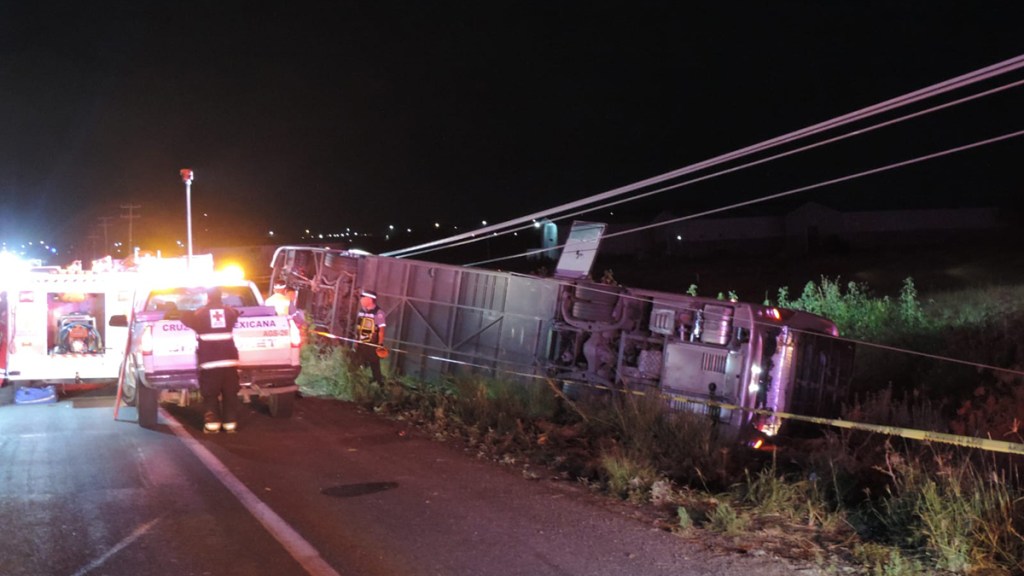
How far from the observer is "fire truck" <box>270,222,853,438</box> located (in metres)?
10.4

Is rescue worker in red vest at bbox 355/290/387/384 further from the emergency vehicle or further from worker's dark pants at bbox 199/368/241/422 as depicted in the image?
worker's dark pants at bbox 199/368/241/422

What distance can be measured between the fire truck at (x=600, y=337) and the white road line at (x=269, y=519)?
4.75m

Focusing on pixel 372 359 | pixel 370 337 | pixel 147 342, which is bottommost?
pixel 372 359

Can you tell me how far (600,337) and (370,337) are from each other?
4012 millimetres

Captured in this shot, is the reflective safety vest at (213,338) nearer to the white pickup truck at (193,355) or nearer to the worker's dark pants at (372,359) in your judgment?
the white pickup truck at (193,355)

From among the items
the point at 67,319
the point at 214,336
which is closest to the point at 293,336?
the point at 214,336

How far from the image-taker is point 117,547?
6066 millimetres

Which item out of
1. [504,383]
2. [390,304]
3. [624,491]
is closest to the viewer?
[624,491]

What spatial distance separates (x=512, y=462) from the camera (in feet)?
29.1

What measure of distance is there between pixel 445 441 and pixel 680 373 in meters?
3.16

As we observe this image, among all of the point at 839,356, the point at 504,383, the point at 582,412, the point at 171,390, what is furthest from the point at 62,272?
the point at 839,356

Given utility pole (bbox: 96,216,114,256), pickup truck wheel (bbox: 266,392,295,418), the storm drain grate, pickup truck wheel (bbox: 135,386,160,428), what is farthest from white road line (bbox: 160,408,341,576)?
utility pole (bbox: 96,216,114,256)

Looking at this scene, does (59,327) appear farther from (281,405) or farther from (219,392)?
(219,392)

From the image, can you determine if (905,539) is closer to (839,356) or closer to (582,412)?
(582,412)
